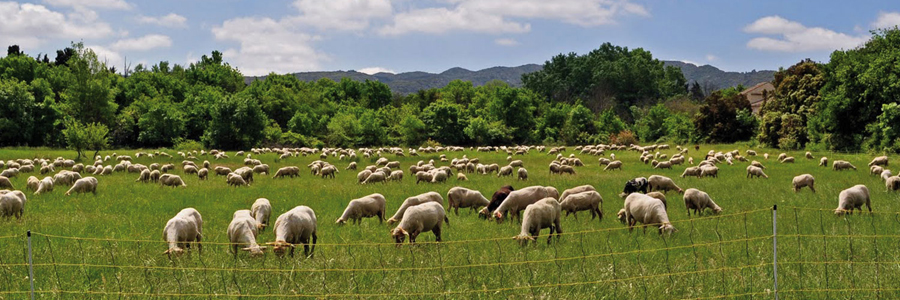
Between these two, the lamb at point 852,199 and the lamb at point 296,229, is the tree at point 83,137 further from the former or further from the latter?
the lamb at point 852,199

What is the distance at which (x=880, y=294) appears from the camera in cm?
805

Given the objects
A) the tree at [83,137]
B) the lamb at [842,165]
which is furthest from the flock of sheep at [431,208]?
the tree at [83,137]

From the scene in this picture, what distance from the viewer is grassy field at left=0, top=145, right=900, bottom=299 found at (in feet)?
27.5

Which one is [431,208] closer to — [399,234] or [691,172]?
[399,234]

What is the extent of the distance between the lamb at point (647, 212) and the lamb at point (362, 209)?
6342 millimetres

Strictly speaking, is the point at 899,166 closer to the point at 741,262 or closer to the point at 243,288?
the point at 741,262

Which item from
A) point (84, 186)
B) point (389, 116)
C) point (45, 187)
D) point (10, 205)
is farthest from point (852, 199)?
point (389, 116)

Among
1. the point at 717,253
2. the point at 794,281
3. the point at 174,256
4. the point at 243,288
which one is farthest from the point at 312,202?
the point at 794,281

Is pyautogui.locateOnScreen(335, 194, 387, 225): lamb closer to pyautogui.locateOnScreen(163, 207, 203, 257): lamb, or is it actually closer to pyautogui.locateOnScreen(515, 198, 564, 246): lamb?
pyautogui.locateOnScreen(163, 207, 203, 257): lamb

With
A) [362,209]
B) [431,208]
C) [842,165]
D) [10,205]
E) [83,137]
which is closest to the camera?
[431,208]

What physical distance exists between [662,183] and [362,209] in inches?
483

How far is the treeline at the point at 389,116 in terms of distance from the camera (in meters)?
46.3

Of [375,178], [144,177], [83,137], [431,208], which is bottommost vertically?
[144,177]

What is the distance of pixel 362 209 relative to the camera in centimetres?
1547
